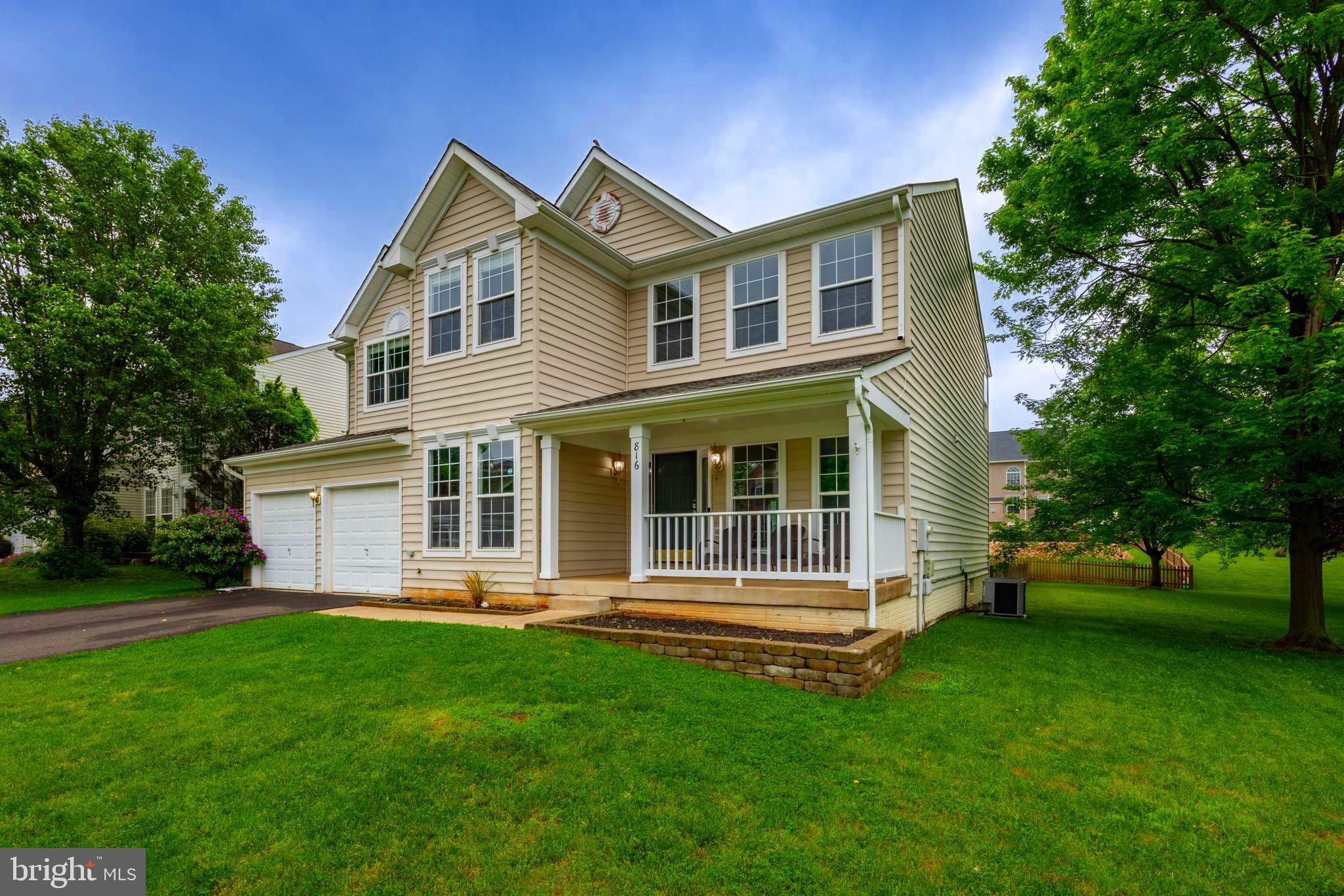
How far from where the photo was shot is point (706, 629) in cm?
732

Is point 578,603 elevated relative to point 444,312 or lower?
lower

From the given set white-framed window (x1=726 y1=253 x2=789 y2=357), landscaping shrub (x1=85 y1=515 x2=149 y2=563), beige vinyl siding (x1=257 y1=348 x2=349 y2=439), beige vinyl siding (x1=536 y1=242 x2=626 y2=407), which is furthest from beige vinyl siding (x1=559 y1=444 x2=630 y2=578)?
landscaping shrub (x1=85 y1=515 x2=149 y2=563)

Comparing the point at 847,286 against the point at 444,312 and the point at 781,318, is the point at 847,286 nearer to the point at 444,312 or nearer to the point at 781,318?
the point at 781,318

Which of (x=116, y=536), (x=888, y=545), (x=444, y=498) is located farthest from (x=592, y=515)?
(x=116, y=536)

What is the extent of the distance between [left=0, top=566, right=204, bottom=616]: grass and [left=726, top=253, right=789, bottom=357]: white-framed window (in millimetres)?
12563

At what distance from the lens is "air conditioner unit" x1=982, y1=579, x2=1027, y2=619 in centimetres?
1193

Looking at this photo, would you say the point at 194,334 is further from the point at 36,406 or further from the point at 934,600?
the point at 934,600

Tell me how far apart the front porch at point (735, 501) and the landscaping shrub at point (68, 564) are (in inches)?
572

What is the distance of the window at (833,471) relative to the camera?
941 centimetres

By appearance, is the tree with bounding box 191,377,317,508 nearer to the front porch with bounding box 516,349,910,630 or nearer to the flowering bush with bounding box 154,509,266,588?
the flowering bush with bounding box 154,509,266,588

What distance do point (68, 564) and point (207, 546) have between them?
6188 millimetres

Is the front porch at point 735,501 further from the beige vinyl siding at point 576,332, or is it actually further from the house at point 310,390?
the house at point 310,390

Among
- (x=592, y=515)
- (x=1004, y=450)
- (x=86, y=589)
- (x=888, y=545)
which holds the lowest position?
(x=86, y=589)

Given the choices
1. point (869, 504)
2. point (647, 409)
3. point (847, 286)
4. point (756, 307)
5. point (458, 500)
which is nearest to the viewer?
point (869, 504)
